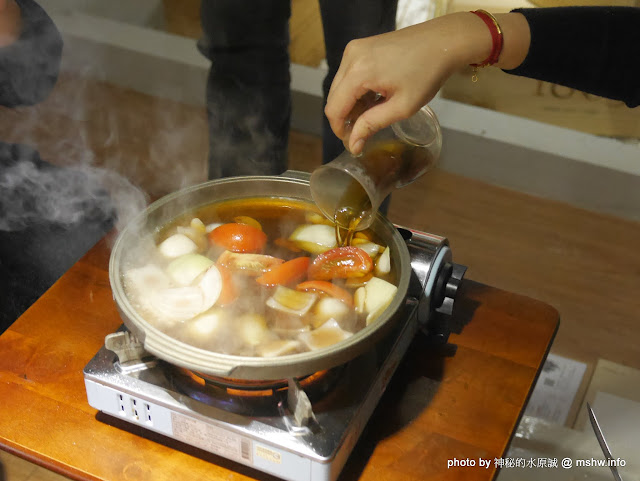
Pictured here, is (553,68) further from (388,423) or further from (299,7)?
(299,7)

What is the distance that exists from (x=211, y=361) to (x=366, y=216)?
0.46 metres

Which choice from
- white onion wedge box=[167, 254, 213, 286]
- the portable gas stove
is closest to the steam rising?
white onion wedge box=[167, 254, 213, 286]

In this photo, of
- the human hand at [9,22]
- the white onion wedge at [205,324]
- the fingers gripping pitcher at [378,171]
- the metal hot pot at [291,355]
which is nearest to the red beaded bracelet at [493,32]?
the fingers gripping pitcher at [378,171]

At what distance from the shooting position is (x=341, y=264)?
1.31 m

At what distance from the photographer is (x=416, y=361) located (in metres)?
1.42

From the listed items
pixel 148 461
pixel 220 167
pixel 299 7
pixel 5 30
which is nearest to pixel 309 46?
pixel 299 7

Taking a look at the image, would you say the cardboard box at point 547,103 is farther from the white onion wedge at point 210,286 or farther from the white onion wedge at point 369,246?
the white onion wedge at point 210,286

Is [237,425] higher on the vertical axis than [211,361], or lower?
lower

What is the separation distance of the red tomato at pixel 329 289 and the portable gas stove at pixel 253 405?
0.11 metres

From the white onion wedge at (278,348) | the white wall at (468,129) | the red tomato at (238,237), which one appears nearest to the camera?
the white onion wedge at (278,348)

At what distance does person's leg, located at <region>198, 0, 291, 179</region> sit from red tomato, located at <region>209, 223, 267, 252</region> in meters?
1.03

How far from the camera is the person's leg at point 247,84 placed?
2.21 m

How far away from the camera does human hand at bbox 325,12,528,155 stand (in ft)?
3.83

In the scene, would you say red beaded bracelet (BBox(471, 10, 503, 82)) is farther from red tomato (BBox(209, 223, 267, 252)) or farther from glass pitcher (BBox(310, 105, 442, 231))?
red tomato (BBox(209, 223, 267, 252))
